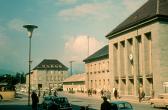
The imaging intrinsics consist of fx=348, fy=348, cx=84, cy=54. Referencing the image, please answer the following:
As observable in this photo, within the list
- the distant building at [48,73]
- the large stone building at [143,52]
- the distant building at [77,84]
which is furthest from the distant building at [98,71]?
the distant building at [48,73]

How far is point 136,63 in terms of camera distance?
183 ft

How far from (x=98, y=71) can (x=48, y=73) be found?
8546 centimetres

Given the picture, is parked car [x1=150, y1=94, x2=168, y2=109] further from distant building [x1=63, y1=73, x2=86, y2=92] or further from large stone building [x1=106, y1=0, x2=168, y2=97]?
distant building [x1=63, y1=73, x2=86, y2=92]

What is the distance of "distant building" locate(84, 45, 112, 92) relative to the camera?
252ft

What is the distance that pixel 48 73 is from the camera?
16500cm

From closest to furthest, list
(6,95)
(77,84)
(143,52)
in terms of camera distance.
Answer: (143,52)
(6,95)
(77,84)

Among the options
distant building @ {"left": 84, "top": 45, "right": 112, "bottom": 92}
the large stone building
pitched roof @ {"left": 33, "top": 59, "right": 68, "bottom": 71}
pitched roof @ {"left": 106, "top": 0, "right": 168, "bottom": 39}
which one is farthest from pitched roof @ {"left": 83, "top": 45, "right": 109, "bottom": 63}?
pitched roof @ {"left": 33, "top": 59, "right": 68, "bottom": 71}

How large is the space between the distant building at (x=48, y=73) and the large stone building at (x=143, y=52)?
98.1 metres

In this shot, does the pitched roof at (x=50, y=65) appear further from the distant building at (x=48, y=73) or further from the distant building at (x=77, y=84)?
the distant building at (x=77, y=84)

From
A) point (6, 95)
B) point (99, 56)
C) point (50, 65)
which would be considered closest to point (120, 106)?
point (6, 95)

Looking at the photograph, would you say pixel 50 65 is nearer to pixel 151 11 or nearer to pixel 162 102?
pixel 151 11

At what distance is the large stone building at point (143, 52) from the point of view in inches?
1939

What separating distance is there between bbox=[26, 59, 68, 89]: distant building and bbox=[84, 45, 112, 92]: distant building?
71.7m

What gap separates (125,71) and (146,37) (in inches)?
392
